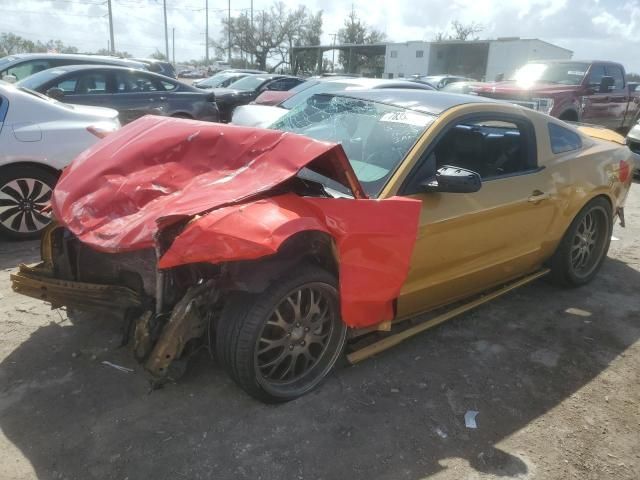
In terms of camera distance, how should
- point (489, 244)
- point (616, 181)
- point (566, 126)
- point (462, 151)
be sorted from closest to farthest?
point (489, 244)
point (462, 151)
point (566, 126)
point (616, 181)

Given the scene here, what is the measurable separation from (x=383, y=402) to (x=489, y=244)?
1.26 metres

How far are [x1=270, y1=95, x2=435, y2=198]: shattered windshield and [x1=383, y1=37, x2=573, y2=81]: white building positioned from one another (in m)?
40.2

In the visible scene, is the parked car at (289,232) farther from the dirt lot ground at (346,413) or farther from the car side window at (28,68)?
the car side window at (28,68)

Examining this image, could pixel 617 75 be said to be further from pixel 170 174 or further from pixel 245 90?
pixel 170 174

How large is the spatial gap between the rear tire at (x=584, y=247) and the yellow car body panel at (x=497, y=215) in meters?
0.11

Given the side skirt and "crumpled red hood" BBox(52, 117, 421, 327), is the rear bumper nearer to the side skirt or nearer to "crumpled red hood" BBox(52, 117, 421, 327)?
"crumpled red hood" BBox(52, 117, 421, 327)

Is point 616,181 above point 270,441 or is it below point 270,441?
above

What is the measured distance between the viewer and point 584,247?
434cm

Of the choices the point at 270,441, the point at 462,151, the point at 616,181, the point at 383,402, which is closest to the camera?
the point at 270,441

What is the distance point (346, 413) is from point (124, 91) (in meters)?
7.09

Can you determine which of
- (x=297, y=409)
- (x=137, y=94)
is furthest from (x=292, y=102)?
(x=297, y=409)

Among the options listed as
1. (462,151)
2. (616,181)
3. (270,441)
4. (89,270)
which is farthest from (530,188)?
(89,270)

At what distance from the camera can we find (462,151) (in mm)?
3646

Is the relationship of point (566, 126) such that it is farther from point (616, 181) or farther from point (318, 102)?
point (318, 102)
